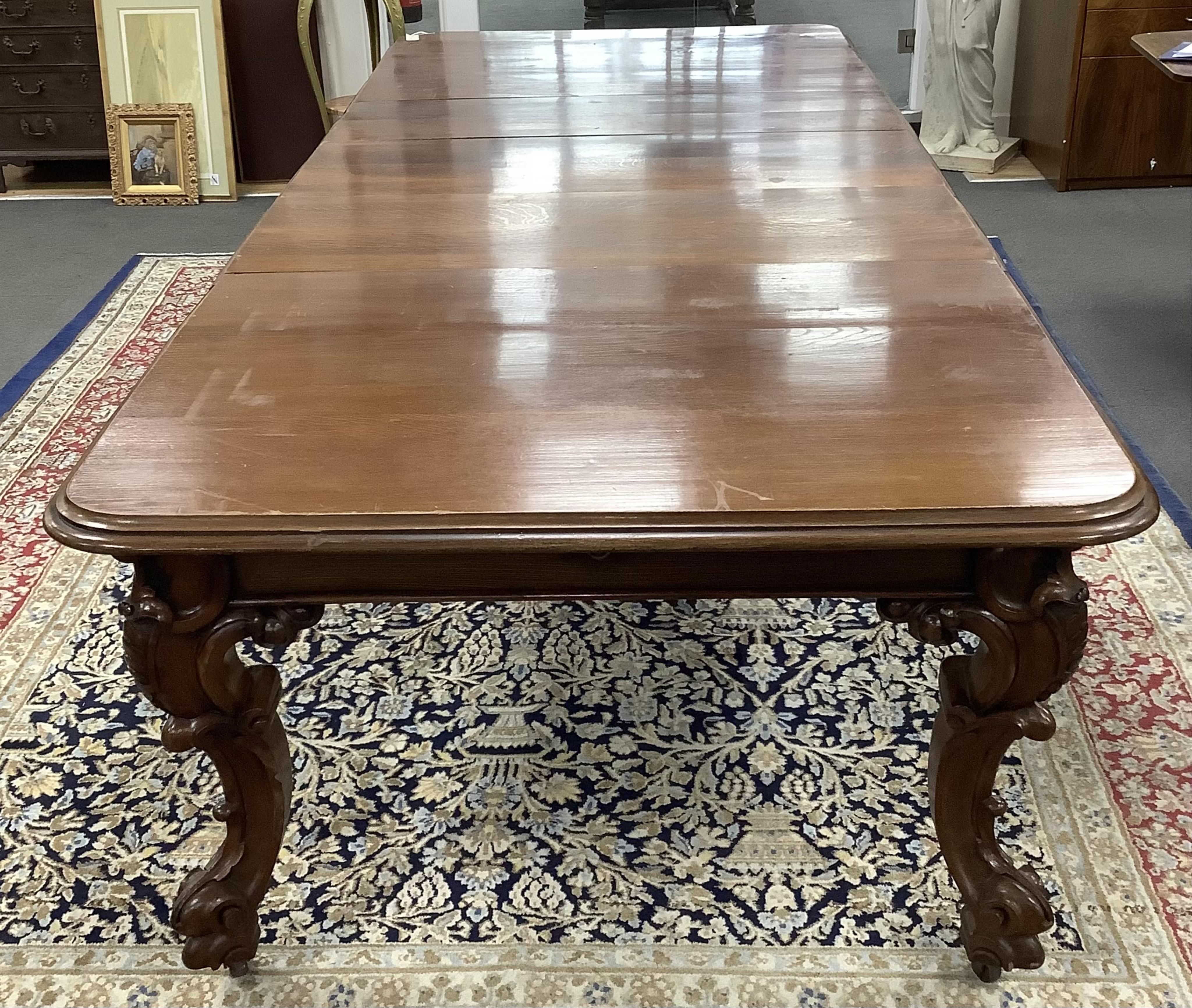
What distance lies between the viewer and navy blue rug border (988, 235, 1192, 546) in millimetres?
2521

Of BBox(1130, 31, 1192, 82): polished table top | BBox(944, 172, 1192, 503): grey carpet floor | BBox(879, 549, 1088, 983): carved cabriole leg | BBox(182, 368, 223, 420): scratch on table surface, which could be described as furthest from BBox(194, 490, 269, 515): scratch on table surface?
BBox(1130, 31, 1192, 82): polished table top

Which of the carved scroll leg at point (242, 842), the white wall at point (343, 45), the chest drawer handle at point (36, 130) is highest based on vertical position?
the white wall at point (343, 45)

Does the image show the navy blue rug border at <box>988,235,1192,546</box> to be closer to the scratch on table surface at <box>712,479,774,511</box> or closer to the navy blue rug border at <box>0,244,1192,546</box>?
the navy blue rug border at <box>0,244,1192,546</box>

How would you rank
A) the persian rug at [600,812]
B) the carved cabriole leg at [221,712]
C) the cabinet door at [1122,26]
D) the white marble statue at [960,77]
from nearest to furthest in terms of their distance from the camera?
1. the carved cabriole leg at [221,712]
2. the persian rug at [600,812]
3. the cabinet door at [1122,26]
4. the white marble statue at [960,77]

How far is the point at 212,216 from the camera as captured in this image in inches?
182

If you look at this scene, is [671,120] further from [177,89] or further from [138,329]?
[177,89]

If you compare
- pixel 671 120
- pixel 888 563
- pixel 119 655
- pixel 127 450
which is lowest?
pixel 119 655

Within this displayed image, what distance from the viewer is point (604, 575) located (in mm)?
1289

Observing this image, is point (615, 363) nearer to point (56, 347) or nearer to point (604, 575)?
point (604, 575)

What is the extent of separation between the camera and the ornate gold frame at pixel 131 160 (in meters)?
4.70

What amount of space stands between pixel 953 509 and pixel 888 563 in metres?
0.14

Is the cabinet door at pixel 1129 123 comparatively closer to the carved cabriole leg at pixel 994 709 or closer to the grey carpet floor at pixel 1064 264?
the grey carpet floor at pixel 1064 264

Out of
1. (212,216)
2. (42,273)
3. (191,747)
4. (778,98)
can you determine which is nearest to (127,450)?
(191,747)

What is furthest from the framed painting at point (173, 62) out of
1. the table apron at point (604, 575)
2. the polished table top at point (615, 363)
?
the table apron at point (604, 575)
